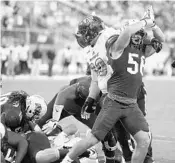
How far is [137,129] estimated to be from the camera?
5.55 metres

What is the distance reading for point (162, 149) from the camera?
7.96m

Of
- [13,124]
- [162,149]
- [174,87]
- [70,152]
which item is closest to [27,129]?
[13,124]

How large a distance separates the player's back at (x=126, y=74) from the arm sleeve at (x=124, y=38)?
81mm

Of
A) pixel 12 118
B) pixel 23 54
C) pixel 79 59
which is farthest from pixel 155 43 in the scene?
pixel 79 59

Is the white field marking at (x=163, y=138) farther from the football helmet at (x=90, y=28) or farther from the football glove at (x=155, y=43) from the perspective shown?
the football helmet at (x=90, y=28)

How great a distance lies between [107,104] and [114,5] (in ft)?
73.8

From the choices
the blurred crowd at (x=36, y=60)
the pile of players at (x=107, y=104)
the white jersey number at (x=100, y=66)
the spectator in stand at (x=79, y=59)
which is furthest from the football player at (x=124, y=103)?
the spectator in stand at (x=79, y=59)

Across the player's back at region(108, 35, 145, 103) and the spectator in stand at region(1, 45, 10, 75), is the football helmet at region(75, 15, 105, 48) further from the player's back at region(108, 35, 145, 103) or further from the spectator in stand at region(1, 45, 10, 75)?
the spectator in stand at region(1, 45, 10, 75)

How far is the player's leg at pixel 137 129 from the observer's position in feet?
18.2

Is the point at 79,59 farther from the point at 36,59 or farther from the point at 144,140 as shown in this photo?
the point at 144,140

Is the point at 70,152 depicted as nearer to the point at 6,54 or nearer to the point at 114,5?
the point at 6,54

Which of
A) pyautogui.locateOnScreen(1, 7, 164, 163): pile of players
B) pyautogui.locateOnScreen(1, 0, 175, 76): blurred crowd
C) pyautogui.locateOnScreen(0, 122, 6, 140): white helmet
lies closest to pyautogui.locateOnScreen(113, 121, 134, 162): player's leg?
pyautogui.locateOnScreen(1, 7, 164, 163): pile of players

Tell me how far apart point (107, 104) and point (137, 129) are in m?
0.41

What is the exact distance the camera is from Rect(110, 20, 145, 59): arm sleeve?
5.30m
